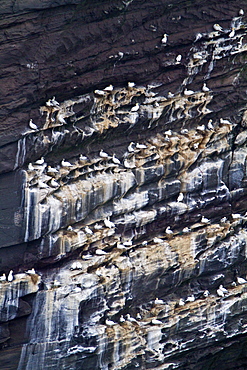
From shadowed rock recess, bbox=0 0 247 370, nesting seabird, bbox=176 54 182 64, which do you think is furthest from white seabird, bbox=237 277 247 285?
nesting seabird, bbox=176 54 182 64

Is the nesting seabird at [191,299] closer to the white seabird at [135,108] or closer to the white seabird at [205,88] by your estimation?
the white seabird at [135,108]

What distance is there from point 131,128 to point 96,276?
4256 mm

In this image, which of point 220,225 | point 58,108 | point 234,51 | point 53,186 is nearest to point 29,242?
point 53,186

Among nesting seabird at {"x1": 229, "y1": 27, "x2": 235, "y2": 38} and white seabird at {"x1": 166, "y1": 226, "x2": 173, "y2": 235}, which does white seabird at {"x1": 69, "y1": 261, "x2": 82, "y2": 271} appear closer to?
white seabird at {"x1": 166, "y1": 226, "x2": 173, "y2": 235}

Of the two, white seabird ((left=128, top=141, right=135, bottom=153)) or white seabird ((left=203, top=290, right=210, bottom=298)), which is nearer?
white seabird ((left=128, top=141, right=135, bottom=153))

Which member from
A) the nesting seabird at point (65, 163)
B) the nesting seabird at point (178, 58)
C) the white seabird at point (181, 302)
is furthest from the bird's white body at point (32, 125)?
the white seabird at point (181, 302)

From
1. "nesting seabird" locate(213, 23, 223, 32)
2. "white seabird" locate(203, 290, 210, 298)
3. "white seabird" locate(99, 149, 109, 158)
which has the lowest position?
"white seabird" locate(203, 290, 210, 298)

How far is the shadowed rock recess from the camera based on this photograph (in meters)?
24.3

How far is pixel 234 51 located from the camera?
27578 millimetres

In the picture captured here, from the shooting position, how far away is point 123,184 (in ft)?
84.9

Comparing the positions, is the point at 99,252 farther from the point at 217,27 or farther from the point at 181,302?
the point at 217,27

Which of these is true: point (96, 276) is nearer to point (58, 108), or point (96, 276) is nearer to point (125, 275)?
point (125, 275)

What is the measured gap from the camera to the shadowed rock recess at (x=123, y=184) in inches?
957

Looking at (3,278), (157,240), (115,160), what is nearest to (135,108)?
(115,160)
